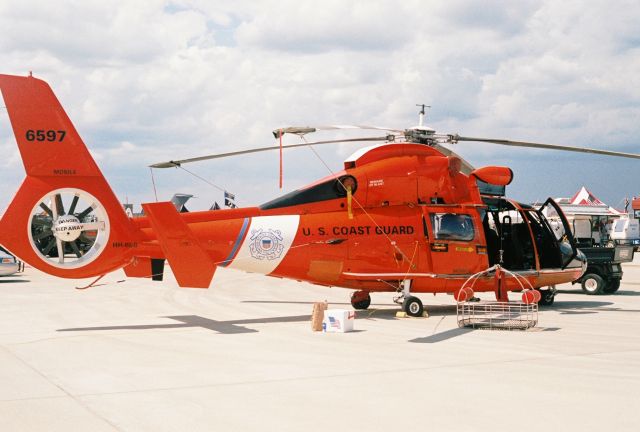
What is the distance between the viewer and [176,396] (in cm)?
702

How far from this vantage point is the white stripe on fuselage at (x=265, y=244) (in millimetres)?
13375

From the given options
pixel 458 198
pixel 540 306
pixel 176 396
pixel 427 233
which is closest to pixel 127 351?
pixel 176 396

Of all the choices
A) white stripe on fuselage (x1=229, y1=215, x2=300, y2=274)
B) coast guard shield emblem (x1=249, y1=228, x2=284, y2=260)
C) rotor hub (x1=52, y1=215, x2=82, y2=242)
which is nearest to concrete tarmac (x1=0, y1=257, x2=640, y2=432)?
white stripe on fuselage (x1=229, y1=215, x2=300, y2=274)

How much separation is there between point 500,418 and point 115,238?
334 inches

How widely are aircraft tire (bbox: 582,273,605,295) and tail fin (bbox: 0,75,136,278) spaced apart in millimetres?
14835

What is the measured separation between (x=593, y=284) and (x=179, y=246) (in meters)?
14.4

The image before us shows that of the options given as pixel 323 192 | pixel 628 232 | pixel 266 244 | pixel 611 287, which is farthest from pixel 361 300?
pixel 628 232

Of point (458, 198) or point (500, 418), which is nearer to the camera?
point (500, 418)

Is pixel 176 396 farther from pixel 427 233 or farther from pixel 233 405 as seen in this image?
pixel 427 233

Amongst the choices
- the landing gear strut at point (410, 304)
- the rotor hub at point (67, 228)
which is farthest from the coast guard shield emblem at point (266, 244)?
the rotor hub at point (67, 228)

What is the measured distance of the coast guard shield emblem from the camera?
13430 millimetres

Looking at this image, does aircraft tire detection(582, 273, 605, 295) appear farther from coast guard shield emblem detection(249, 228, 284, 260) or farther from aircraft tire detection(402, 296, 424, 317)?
coast guard shield emblem detection(249, 228, 284, 260)

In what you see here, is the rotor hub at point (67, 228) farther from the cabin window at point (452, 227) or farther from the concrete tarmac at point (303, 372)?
the cabin window at point (452, 227)

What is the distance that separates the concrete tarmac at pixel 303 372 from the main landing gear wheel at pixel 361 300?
0.39 m
